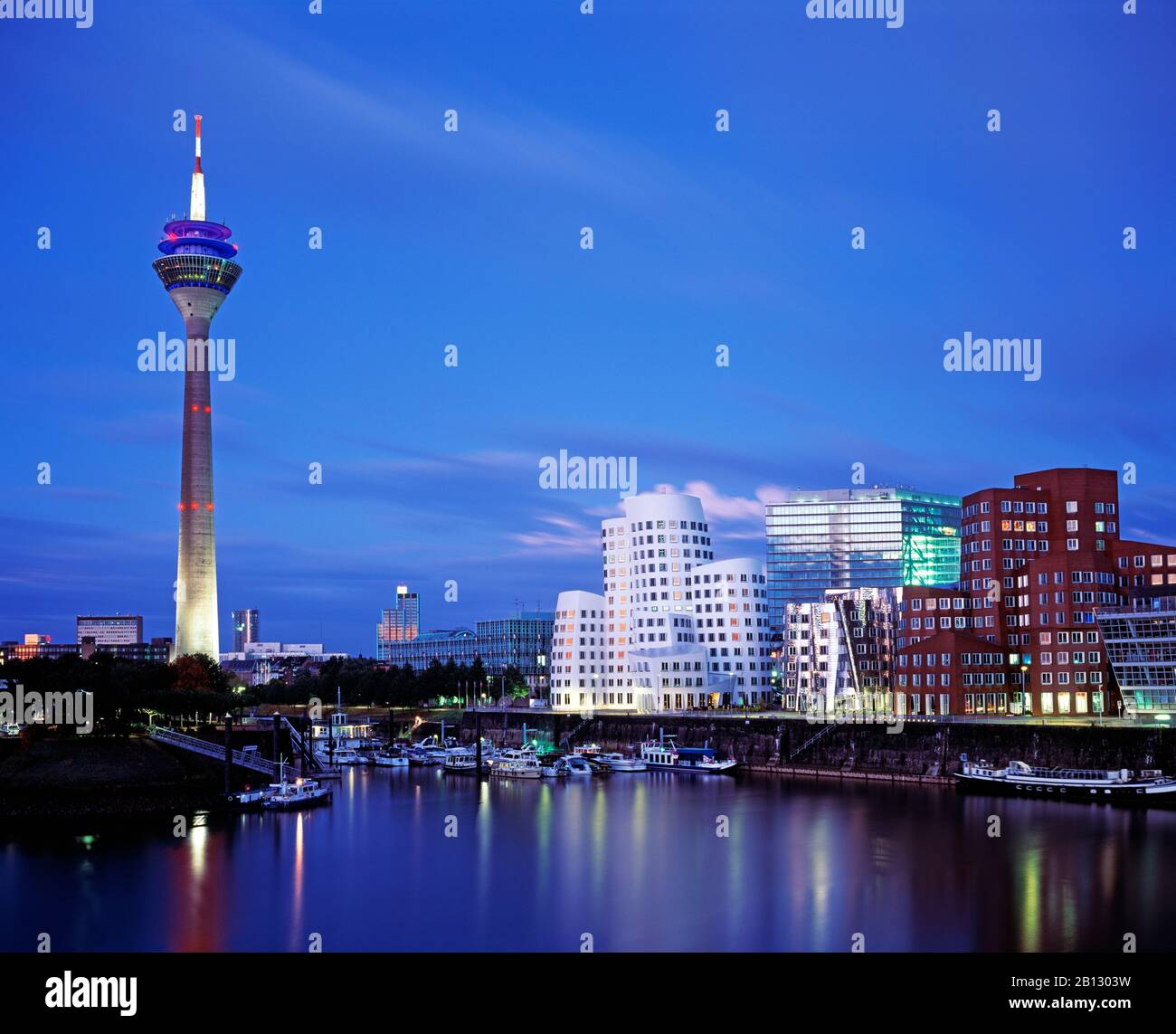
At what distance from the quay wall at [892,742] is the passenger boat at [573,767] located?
43.9 feet

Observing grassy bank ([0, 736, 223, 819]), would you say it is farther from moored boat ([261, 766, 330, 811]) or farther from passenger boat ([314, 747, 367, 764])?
passenger boat ([314, 747, 367, 764])

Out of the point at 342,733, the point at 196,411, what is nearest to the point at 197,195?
the point at 196,411

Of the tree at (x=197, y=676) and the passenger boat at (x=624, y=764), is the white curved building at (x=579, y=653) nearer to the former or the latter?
the passenger boat at (x=624, y=764)

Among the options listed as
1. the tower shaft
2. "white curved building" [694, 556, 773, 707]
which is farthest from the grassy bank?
the tower shaft

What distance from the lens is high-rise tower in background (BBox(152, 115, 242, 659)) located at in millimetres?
166875

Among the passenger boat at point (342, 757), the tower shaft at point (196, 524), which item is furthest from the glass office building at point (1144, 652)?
the tower shaft at point (196, 524)

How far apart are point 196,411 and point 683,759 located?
8548 cm

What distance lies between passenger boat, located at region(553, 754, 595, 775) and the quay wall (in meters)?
13.4

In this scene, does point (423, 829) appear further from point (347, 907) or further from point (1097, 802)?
point (1097, 802)

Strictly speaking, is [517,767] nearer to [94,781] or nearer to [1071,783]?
[94,781]

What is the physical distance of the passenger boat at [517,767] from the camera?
375 ft

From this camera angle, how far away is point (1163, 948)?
4738cm

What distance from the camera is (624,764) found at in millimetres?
120562
